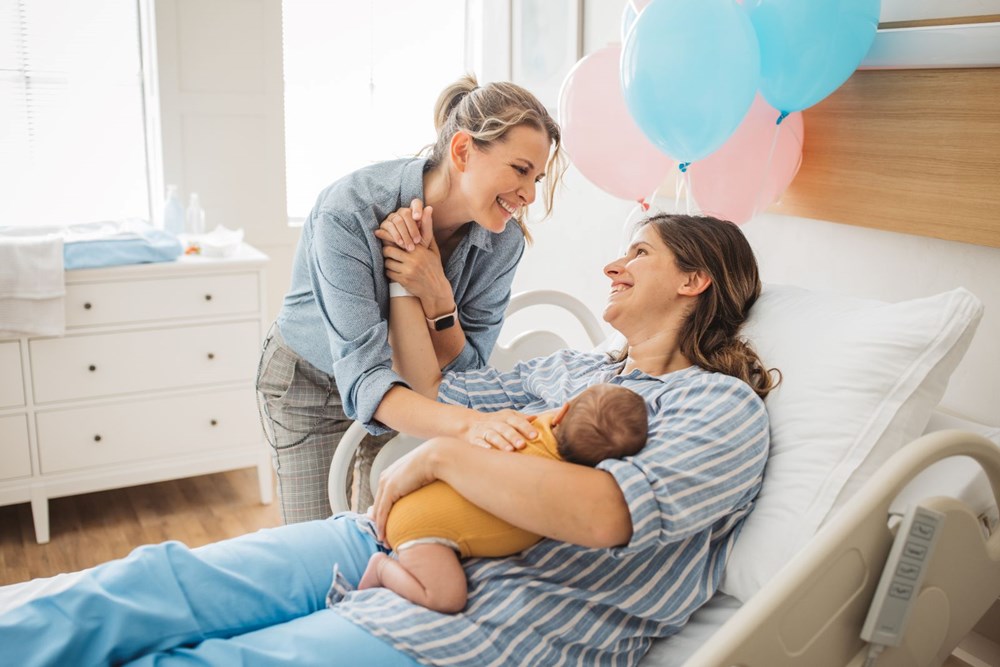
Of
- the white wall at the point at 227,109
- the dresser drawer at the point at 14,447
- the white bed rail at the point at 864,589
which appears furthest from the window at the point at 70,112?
the white bed rail at the point at 864,589

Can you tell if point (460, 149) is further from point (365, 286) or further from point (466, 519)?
point (466, 519)

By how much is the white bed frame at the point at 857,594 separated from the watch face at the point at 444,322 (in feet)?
2.35

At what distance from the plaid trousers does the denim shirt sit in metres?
0.05

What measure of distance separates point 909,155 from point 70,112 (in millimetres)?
3180

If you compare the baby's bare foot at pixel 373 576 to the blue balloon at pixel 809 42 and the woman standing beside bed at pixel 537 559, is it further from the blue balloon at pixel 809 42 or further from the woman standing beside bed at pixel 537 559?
the blue balloon at pixel 809 42

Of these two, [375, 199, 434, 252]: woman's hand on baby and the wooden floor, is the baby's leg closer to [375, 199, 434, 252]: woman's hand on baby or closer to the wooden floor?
[375, 199, 434, 252]: woman's hand on baby

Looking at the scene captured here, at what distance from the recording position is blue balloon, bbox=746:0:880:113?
160cm

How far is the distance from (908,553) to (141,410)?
258cm

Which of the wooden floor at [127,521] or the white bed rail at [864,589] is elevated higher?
the white bed rail at [864,589]

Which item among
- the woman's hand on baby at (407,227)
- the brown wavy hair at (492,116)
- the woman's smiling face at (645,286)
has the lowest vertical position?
the woman's smiling face at (645,286)

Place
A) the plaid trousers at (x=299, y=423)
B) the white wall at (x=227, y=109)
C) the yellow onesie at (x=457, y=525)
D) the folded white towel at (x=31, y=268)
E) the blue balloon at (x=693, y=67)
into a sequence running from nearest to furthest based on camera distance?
the yellow onesie at (x=457, y=525)
the blue balloon at (x=693, y=67)
the plaid trousers at (x=299, y=423)
the folded white towel at (x=31, y=268)
the white wall at (x=227, y=109)

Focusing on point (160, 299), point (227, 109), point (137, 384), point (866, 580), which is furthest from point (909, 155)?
point (227, 109)

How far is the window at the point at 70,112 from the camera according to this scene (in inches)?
134

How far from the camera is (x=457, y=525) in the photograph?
1.30m
